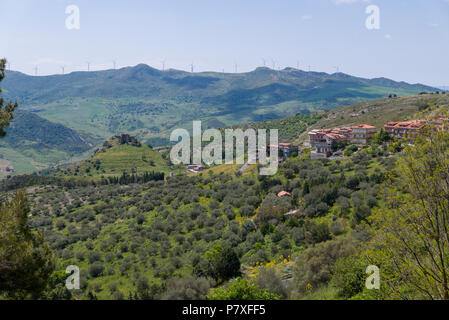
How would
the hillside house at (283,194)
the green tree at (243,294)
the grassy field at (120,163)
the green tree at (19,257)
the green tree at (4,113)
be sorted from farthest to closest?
the grassy field at (120,163), the hillside house at (283,194), the green tree at (4,113), the green tree at (243,294), the green tree at (19,257)

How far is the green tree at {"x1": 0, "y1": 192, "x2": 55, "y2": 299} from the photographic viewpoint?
1184 cm

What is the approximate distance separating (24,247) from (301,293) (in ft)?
40.5

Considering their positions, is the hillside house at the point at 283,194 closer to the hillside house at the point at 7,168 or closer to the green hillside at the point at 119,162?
the green hillside at the point at 119,162

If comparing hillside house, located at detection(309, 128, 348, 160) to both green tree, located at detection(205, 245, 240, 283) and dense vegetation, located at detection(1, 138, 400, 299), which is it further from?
green tree, located at detection(205, 245, 240, 283)

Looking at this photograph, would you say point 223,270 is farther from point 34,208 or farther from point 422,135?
point 34,208

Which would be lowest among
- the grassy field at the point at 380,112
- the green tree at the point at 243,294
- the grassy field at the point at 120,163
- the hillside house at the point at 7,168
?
the hillside house at the point at 7,168

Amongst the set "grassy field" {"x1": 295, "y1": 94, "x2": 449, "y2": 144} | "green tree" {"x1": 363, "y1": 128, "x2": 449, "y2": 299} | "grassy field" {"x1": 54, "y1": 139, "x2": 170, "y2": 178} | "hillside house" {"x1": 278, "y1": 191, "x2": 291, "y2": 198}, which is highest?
"grassy field" {"x1": 295, "y1": 94, "x2": 449, "y2": 144}

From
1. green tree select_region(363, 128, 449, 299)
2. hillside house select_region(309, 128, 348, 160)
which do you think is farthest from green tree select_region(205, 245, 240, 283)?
hillside house select_region(309, 128, 348, 160)

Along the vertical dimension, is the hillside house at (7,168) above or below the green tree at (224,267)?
below

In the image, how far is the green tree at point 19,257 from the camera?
38.9 feet

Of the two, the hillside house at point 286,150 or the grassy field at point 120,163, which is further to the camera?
the grassy field at point 120,163

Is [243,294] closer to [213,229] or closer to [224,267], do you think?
[224,267]

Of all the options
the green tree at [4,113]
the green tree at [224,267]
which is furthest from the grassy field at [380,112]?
the green tree at [4,113]
